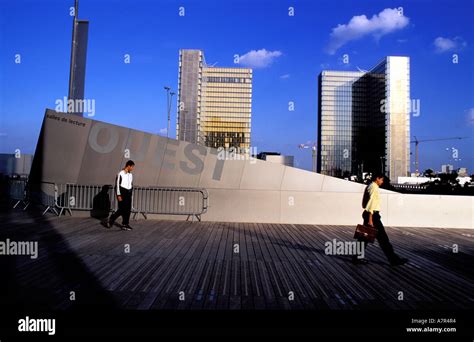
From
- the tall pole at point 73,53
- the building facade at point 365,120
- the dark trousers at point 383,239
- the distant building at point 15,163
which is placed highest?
the building facade at point 365,120

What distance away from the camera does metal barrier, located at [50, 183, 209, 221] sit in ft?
38.2

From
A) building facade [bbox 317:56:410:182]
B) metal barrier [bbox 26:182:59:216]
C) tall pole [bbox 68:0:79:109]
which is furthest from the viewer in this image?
building facade [bbox 317:56:410:182]

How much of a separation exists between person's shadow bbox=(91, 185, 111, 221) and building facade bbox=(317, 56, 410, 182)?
114 m

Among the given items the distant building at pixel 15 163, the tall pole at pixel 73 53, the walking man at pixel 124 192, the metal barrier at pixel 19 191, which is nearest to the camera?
the walking man at pixel 124 192

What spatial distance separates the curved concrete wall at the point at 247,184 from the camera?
11594 millimetres

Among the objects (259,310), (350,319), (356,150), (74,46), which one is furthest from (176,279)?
(356,150)

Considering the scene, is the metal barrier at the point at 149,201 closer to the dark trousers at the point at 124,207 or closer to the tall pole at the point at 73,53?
the dark trousers at the point at 124,207

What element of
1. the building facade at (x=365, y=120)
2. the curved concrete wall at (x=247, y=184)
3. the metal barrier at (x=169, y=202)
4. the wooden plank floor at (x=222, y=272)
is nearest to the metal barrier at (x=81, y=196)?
the curved concrete wall at (x=247, y=184)

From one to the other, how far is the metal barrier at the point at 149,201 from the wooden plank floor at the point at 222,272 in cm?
206

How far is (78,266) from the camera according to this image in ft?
18.8

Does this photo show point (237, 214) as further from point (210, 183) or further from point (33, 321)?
point (33, 321)

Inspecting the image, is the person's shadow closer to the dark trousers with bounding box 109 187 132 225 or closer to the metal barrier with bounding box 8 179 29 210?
the dark trousers with bounding box 109 187 132 225

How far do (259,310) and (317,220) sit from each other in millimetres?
8035

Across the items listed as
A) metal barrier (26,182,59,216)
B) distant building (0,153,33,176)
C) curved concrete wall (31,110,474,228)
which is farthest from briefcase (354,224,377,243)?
distant building (0,153,33,176)
